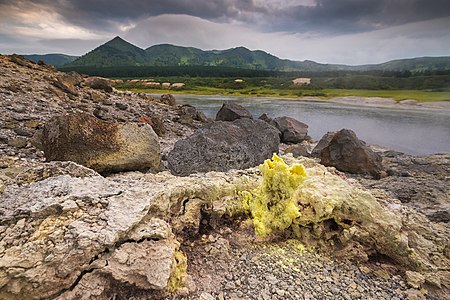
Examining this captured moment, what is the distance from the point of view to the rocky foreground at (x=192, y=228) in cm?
352

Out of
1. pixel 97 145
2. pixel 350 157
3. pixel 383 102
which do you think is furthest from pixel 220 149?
pixel 383 102

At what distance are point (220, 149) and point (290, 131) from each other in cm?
1331

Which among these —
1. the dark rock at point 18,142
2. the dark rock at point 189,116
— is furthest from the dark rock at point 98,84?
the dark rock at point 18,142

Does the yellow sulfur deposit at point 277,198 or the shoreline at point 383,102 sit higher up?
the yellow sulfur deposit at point 277,198

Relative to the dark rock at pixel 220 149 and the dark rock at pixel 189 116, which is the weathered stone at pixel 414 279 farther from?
the dark rock at pixel 189 116

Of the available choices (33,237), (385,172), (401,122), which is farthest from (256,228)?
(401,122)

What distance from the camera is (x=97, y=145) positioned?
6.91 metres

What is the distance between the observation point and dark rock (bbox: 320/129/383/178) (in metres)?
12.5

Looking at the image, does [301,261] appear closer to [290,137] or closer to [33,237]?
[33,237]

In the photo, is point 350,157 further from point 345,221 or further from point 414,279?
point 414,279

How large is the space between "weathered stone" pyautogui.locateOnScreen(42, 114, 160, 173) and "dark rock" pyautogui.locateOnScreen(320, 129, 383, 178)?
8399 mm

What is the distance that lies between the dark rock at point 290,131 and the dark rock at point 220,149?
1034cm

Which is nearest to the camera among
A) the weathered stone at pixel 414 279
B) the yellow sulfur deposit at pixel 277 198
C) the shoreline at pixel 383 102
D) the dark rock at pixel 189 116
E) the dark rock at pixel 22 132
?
the weathered stone at pixel 414 279

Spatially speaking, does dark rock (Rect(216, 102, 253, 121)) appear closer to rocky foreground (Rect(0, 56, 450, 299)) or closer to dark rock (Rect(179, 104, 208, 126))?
dark rock (Rect(179, 104, 208, 126))
